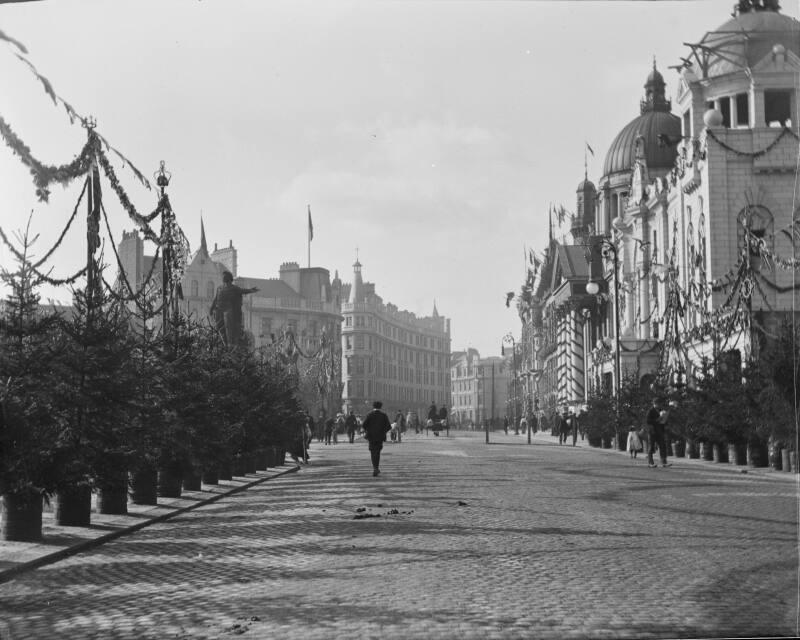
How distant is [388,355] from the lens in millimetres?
160125

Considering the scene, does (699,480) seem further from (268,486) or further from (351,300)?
(351,300)

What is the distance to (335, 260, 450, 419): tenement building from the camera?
149625mm

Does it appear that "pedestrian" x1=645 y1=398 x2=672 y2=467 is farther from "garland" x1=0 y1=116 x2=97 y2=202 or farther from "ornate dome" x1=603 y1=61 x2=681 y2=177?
"ornate dome" x1=603 y1=61 x2=681 y2=177

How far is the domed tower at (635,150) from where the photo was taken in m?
89.1

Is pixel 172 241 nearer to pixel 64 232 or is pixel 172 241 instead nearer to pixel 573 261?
pixel 64 232

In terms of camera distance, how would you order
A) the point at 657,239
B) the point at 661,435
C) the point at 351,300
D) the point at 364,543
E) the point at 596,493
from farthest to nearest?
the point at 351,300
the point at 657,239
the point at 661,435
the point at 596,493
the point at 364,543

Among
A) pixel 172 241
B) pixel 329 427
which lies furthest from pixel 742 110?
pixel 172 241

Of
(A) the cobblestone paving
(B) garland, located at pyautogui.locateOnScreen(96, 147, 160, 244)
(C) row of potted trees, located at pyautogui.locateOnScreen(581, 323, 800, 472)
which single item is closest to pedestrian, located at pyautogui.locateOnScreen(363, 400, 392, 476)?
(B) garland, located at pyautogui.locateOnScreen(96, 147, 160, 244)

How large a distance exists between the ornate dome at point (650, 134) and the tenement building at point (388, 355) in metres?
53.1

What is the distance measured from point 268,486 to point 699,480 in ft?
29.5

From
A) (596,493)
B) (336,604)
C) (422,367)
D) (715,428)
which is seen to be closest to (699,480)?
(596,493)

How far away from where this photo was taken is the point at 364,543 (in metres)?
12.5

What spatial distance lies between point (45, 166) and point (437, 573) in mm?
6831

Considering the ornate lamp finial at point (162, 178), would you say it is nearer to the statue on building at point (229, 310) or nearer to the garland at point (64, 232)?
the garland at point (64, 232)
